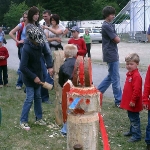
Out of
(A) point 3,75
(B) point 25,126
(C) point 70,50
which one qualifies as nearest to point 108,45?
(C) point 70,50

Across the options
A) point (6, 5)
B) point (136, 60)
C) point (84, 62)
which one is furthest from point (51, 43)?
point (6, 5)

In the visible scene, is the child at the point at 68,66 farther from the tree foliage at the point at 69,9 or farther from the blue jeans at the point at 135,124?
the tree foliage at the point at 69,9

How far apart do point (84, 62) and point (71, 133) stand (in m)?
0.66

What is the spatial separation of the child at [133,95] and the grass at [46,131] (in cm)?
21

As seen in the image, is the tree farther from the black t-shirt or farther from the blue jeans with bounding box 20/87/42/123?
the blue jeans with bounding box 20/87/42/123

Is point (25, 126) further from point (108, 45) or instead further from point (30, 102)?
point (108, 45)

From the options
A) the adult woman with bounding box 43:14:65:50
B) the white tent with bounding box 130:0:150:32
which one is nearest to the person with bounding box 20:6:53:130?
the adult woman with bounding box 43:14:65:50

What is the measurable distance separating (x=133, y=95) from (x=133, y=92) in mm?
50

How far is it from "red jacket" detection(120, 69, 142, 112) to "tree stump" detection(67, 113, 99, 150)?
1990 mm

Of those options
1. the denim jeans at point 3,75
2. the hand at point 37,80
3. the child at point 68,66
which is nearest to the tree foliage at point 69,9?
the denim jeans at point 3,75

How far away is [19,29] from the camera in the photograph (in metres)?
8.53

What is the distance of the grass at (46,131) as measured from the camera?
16.6 feet

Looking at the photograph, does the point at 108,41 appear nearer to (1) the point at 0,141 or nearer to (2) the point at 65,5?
(1) the point at 0,141

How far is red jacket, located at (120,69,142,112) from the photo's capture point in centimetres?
511
